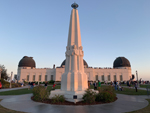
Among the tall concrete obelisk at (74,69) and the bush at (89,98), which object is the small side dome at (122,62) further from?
the bush at (89,98)

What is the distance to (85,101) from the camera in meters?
6.75

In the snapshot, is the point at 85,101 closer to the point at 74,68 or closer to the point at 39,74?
the point at 74,68

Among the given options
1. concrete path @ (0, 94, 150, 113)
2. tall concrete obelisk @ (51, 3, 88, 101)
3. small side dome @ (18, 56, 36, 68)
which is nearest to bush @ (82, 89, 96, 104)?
tall concrete obelisk @ (51, 3, 88, 101)

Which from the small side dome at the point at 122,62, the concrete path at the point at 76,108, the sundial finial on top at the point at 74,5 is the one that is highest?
the sundial finial on top at the point at 74,5

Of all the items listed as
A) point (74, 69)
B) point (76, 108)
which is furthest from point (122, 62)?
point (76, 108)

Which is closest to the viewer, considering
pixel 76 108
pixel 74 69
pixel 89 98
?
pixel 76 108

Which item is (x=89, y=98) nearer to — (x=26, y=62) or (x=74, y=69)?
(x=74, y=69)

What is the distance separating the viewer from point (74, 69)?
27.9 ft

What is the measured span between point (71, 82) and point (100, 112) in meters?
3.65

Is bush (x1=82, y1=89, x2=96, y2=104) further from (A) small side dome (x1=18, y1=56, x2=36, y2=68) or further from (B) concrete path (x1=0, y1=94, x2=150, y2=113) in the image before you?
(A) small side dome (x1=18, y1=56, x2=36, y2=68)

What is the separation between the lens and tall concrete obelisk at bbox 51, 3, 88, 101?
313 inches

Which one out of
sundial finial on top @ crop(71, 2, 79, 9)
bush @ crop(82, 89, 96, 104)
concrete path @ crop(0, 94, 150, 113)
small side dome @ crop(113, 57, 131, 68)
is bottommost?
concrete path @ crop(0, 94, 150, 113)

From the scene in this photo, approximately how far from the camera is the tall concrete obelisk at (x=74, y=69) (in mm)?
7954

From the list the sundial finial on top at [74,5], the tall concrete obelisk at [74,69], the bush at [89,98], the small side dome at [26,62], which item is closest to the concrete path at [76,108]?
the bush at [89,98]
